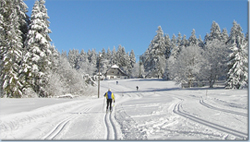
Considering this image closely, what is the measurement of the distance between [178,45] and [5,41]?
214ft

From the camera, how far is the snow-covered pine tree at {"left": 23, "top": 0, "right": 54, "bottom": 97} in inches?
1009

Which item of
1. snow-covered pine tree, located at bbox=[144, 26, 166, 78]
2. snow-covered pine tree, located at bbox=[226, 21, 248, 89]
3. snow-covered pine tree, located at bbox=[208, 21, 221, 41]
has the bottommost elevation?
snow-covered pine tree, located at bbox=[226, 21, 248, 89]

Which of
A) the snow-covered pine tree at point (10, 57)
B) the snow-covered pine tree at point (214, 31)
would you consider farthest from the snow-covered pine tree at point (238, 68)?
the snow-covered pine tree at point (214, 31)

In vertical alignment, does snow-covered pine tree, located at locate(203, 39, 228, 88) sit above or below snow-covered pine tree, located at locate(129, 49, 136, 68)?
below

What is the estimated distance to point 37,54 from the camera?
86.6 feet

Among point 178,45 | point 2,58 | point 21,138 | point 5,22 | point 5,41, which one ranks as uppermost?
point 178,45

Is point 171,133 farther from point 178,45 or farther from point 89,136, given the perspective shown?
point 178,45

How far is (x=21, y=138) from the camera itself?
6418 mm

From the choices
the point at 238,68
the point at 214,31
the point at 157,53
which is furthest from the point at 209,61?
the point at 214,31

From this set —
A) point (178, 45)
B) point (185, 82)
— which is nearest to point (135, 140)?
point (185, 82)

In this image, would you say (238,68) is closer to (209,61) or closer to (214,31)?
(209,61)

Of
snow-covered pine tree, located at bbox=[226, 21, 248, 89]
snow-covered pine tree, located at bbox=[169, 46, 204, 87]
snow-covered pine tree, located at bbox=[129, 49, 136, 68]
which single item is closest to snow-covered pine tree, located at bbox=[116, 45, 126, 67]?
snow-covered pine tree, located at bbox=[129, 49, 136, 68]

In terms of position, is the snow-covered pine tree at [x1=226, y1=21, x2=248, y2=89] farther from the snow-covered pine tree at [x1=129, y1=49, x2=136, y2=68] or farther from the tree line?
the snow-covered pine tree at [x1=129, y1=49, x2=136, y2=68]

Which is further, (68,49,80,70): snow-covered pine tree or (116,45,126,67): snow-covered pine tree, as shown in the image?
(116,45,126,67): snow-covered pine tree
